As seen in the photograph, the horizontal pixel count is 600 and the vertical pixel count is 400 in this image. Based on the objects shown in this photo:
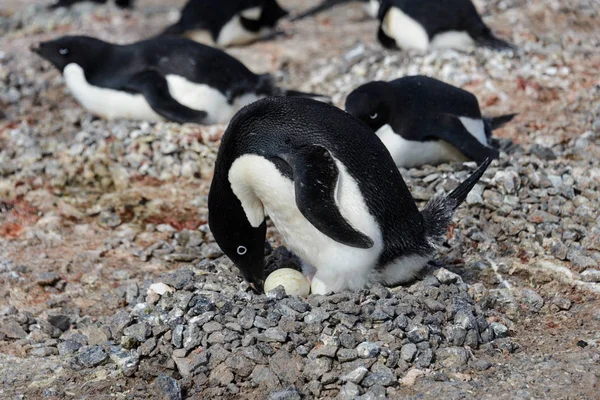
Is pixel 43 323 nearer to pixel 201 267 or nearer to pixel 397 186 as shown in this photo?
pixel 201 267

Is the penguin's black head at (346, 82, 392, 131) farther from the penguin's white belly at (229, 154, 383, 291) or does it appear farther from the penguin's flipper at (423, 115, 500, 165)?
the penguin's white belly at (229, 154, 383, 291)

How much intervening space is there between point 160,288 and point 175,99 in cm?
296

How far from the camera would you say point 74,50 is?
7.14 metres

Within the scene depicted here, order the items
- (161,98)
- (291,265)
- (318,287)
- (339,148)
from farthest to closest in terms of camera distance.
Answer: (161,98) < (291,265) < (318,287) < (339,148)

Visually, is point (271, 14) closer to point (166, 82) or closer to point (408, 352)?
point (166, 82)

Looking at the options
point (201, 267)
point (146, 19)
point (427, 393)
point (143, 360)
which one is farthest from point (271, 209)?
point (146, 19)

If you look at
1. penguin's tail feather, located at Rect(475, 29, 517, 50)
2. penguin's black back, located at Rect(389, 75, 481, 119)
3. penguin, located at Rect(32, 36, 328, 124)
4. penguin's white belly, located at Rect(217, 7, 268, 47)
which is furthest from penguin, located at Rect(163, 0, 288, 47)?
penguin's black back, located at Rect(389, 75, 481, 119)

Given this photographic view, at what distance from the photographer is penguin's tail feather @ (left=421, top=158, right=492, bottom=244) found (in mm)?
4039

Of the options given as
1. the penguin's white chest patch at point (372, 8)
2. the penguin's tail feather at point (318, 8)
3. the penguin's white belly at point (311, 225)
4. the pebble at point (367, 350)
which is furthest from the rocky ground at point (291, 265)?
the penguin's tail feather at point (318, 8)

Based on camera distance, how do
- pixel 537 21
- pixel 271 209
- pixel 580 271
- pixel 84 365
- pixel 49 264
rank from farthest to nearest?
pixel 537 21 < pixel 49 264 < pixel 580 271 < pixel 271 209 < pixel 84 365

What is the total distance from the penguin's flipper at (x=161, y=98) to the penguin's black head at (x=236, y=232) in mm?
2627

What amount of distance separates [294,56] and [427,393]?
5.82 metres

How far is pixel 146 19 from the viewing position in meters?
10.1

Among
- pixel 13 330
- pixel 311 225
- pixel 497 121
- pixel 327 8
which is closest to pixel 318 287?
pixel 311 225
